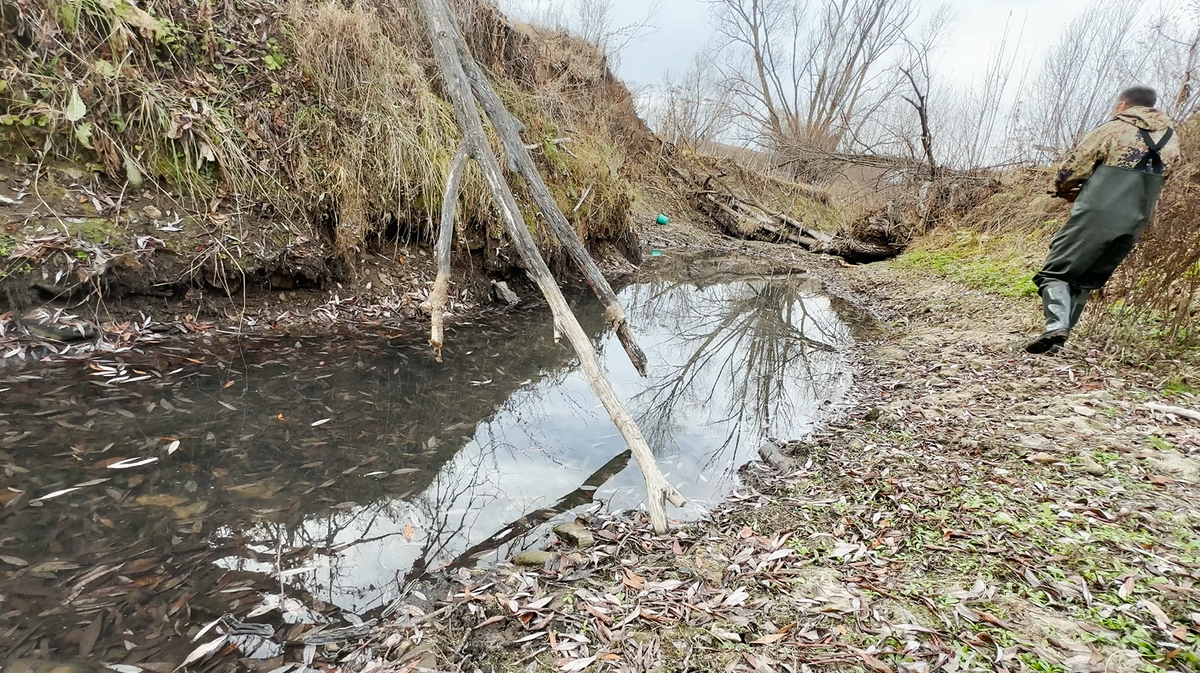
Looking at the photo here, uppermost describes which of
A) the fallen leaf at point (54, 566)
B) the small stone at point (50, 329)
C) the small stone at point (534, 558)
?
the small stone at point (50, 329)

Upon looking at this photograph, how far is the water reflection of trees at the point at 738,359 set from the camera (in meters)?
4.46

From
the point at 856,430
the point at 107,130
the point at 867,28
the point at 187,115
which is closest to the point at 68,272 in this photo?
the point at 107,130

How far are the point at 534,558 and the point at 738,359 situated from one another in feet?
13.7

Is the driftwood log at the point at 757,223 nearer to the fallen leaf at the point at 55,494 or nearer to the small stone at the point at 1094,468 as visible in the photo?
the small stone at the point at 1094,468

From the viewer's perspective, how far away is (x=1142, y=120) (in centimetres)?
379

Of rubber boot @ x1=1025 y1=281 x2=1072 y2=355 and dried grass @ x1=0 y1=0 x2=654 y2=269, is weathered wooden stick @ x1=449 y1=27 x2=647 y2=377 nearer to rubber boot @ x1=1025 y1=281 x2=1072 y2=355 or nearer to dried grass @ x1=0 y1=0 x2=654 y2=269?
dried grass @ x1=0 y1=0 x2=654 y2=269

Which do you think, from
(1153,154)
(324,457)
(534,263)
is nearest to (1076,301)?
(1153,154)

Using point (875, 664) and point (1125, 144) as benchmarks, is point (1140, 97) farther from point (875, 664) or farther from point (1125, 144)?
point (875, 664)

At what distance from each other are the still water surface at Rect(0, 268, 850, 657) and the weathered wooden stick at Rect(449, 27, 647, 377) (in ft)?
2.59

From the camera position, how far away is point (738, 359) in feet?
20.1

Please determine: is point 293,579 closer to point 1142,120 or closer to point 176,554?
point 176,554

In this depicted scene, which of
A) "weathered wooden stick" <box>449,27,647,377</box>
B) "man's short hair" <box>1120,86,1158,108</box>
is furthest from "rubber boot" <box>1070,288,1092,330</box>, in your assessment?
"weathered wooden stick" <box>449,27,647,377</box>

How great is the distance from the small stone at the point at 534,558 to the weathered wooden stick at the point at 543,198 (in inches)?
66.5

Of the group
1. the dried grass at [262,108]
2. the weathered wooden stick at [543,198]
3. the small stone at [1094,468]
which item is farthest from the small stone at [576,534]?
the dried grass at [262,108]
